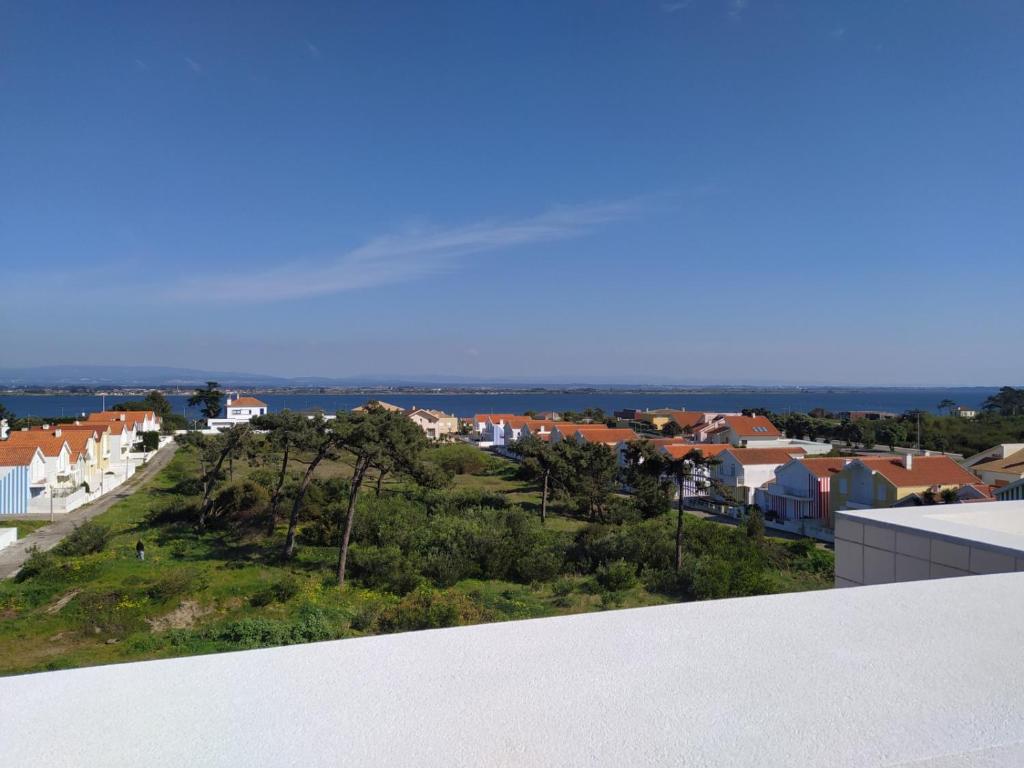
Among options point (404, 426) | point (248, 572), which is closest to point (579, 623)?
point (248, 572)

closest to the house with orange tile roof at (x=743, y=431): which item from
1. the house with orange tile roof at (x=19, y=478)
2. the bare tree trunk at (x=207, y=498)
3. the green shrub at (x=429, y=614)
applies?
the bare tree trunk at (x=207, y=498)

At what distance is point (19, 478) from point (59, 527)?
16.1 ft

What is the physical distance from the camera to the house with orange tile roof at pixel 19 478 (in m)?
27.6

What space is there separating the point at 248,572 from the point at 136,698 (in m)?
16.2

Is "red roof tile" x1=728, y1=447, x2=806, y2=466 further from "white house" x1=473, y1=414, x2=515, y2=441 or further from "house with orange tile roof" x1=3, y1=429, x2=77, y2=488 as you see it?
"white house" x1=473, y1=414, x2=515, y2=441

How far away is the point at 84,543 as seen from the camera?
64.3 ft

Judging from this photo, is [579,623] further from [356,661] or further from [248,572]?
[248,572]

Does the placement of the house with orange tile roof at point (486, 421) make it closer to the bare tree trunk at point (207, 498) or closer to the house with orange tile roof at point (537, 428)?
the house with orange tile roof at point (537, 428)

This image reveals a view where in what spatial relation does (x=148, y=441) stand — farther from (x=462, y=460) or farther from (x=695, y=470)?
(x=695, y=470)

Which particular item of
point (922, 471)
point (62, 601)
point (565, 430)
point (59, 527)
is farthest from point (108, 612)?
point (565, 430)

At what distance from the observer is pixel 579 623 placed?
124 inches

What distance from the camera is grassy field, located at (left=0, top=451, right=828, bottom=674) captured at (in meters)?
12.0

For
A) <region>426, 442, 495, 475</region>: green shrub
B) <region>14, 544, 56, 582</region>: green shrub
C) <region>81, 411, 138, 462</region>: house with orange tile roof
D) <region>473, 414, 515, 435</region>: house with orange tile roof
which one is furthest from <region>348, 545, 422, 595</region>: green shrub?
<region>473, 414, 515, 435</region>: house with orange tile roof

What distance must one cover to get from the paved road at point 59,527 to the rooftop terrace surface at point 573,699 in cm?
1942
